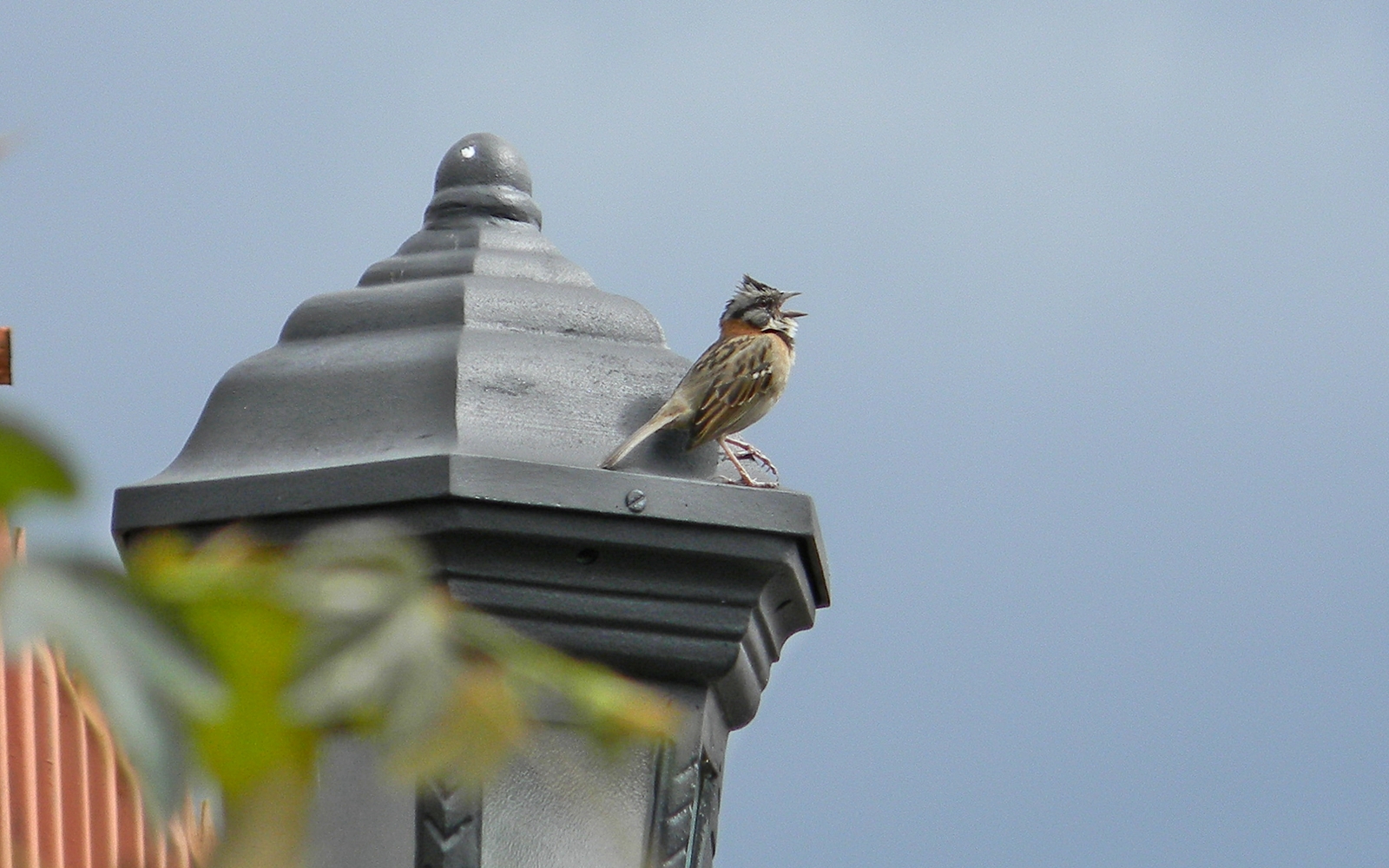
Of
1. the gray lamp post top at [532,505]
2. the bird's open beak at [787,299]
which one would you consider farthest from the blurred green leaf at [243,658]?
the bird's open beak at [787,299]

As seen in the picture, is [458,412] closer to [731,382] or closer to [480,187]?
[480,187]

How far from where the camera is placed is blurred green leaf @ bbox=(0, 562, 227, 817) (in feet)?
2.89

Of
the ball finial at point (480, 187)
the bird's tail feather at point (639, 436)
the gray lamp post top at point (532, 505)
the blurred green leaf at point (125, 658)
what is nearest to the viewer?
the blurred green leaf at point (125, 658)

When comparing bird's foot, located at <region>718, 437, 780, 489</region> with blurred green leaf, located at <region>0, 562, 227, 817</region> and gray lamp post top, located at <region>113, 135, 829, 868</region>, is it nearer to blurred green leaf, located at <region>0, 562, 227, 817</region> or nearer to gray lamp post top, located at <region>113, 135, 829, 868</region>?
gray lamp post top, located at <region>113, 135, 829, 868</region>

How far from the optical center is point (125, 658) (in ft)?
2.89

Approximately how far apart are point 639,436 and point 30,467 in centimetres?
286

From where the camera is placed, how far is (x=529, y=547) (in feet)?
11.7

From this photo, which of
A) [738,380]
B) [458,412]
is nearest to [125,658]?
[458,412]

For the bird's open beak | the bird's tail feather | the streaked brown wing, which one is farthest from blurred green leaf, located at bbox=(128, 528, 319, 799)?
the bird's open beak

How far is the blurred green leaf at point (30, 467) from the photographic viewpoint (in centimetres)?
89

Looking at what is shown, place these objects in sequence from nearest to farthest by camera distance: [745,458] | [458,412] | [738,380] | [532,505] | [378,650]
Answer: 1. [378,650]
2. [532,505]
3. [458,412]
4. [745,458]
5. [738,380]

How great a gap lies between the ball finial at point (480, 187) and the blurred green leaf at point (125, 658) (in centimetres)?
366

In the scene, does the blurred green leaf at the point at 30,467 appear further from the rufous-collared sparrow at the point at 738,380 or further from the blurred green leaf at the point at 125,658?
the rufous-collared sparrow at the point at 738,380

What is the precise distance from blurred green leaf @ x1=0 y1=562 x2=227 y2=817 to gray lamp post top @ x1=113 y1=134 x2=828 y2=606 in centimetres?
256
